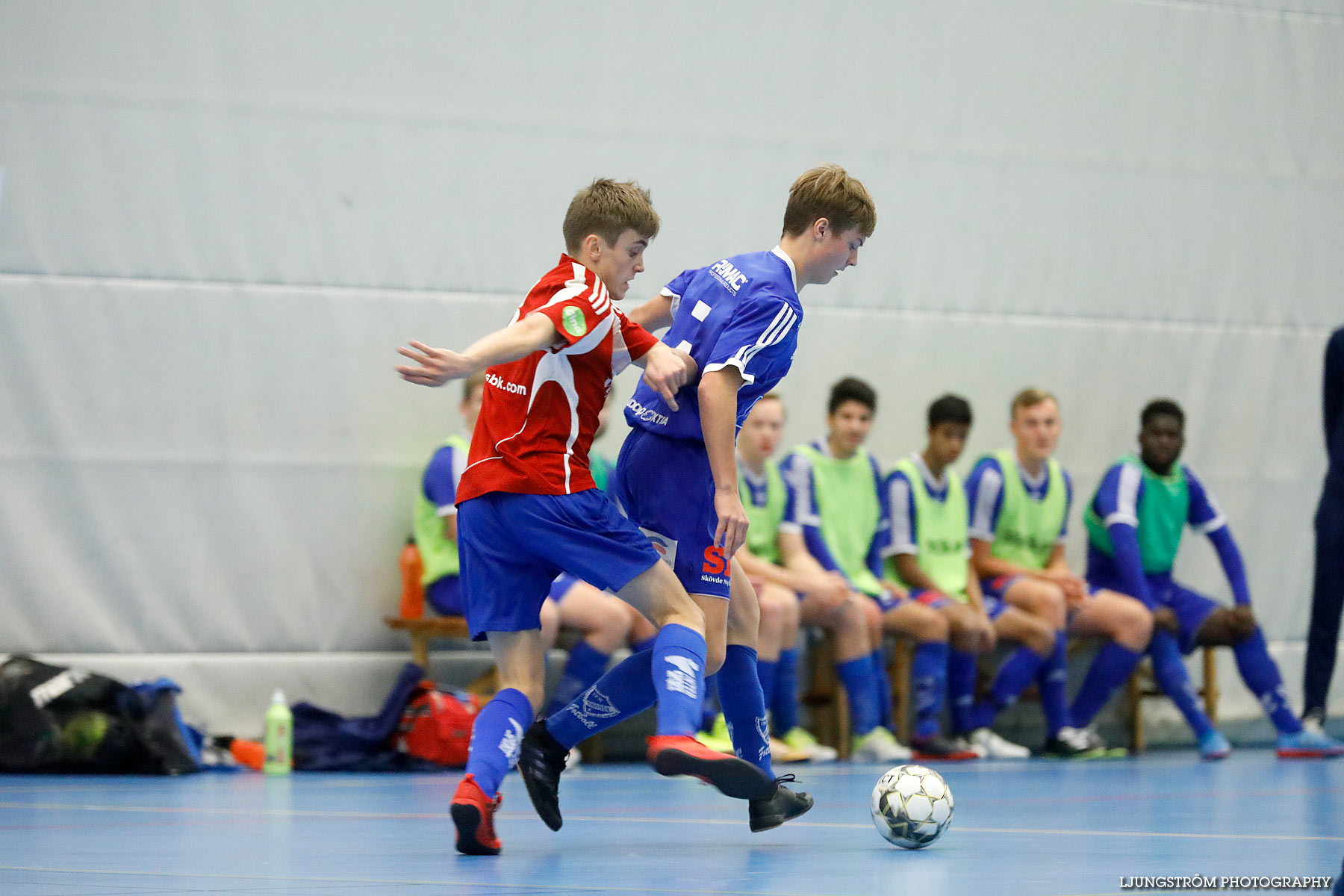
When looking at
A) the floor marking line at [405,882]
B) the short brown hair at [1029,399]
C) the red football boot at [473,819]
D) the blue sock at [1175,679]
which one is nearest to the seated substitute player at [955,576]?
the short brown hair at [1029,399]

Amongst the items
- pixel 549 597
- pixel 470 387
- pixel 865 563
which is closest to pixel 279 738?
pixel 549 597

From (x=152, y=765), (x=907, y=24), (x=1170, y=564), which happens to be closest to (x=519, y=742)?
(x=152, y=765)

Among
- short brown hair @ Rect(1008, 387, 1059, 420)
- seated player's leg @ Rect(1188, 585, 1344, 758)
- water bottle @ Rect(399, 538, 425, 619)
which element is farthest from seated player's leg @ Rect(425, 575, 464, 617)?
seated player's leg @ Rect(1188, 585, 1344, 758)

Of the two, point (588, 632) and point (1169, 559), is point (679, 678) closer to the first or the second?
point (588, 632)

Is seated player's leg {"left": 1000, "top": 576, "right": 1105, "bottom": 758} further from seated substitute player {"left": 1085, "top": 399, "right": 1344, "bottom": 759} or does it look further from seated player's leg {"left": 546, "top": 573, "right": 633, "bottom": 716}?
seated player's leg {"left": 546, "top": 573, "right": 633, "bottom": 716}

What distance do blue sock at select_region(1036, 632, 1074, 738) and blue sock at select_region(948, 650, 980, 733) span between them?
1.21ft

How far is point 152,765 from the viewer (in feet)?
23.1

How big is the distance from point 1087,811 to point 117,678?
4879 millimetres

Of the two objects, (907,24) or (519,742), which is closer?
(519,742)

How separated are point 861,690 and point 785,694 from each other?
373 mm

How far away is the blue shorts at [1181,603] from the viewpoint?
8789 mm

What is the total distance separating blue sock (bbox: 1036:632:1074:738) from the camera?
8.45m

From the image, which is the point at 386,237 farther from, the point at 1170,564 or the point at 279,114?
the point at 1170,564

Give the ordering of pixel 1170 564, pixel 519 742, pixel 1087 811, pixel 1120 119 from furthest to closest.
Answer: pixel 1120 119
pixel 1170 564
pixel 1087 811
pixel 519 742
